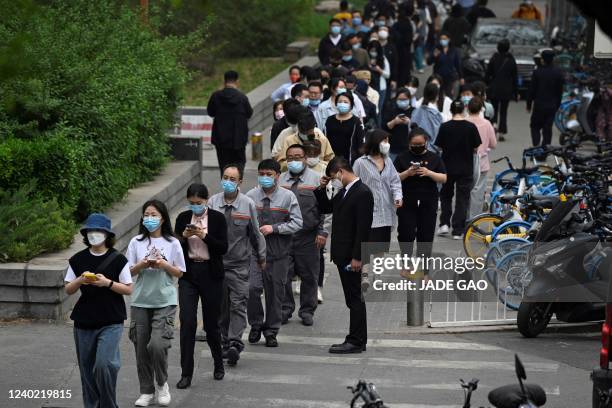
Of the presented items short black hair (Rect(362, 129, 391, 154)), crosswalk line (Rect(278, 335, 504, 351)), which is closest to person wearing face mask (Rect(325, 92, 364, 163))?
short black hair (Rect(362, 129, 391, 154))

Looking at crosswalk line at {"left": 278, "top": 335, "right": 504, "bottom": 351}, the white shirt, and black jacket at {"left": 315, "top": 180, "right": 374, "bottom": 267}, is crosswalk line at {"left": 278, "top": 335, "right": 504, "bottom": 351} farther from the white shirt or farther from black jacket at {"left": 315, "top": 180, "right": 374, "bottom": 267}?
the white shirt

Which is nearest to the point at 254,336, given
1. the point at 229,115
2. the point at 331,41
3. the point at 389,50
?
the point at 229,115

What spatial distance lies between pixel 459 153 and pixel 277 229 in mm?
4987

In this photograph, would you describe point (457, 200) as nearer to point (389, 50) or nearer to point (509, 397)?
point (509, 397)

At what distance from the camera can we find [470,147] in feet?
53.3

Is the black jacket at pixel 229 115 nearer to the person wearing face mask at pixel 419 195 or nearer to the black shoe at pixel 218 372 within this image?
the person wearing face mask at pixel 419 195

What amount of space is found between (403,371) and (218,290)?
5.98 ft

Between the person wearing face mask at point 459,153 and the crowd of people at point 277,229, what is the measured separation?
0.02 metres

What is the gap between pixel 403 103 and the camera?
58.9ft

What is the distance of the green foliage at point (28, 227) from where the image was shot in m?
12.7

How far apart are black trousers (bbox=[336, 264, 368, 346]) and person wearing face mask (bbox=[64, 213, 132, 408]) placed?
8.93 feet

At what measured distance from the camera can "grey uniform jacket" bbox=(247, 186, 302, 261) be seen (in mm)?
11961

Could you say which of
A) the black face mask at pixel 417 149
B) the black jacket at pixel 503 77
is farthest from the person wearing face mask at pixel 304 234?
the black jacket at pixel 503 77

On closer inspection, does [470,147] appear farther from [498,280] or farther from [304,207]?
[304,207]
